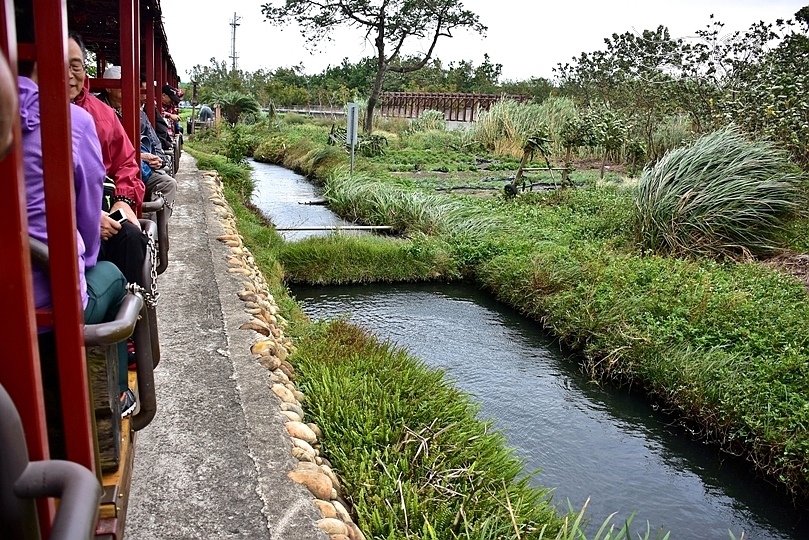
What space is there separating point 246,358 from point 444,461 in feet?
3.87

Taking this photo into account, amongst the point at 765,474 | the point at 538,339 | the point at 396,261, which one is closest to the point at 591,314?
the point at 538,339

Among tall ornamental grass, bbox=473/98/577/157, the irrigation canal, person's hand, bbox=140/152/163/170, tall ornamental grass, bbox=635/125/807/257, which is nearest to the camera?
person's hand, bbox=140/152/163/170

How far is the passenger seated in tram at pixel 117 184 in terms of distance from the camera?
221 cm

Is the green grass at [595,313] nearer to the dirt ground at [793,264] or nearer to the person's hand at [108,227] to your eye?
the dirt ground at [793,264]

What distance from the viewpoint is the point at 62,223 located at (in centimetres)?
128

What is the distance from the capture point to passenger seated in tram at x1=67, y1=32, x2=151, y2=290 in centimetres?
221

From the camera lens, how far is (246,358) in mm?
3869

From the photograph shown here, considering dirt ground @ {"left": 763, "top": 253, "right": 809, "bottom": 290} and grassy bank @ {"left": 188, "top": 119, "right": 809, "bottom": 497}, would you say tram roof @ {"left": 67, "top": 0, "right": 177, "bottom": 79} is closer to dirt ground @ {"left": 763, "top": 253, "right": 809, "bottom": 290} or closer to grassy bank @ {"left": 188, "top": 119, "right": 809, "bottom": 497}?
grassy bank @ {"left": 188, "top": 119, "right": 809, "bottom": 497}

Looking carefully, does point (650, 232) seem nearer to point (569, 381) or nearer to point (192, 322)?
point (569, 381)

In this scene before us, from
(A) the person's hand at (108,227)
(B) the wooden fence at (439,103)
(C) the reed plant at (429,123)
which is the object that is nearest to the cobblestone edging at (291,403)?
(A) the person's hand at (108,227)

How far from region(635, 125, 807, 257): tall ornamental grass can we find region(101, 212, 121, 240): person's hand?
772cm

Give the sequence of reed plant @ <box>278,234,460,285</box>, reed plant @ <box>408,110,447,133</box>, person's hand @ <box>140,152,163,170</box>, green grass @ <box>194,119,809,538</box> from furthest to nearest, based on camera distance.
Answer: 1. reed plant @ <box>408,110,447,133</box>
2. reed plant @ <box>278,234,460,285</box>
3. person's hand @ <box>140,152,163,170</box>
4. green grass @ <box>194,119,809,538</box>

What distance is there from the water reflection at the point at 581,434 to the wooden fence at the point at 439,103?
67.3 ft

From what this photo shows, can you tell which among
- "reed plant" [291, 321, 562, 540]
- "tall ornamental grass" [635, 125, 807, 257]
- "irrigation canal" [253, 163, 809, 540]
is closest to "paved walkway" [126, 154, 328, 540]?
"reed plant" [291, 321, 562, 540]
